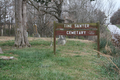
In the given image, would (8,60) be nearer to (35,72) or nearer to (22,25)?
(35,72)

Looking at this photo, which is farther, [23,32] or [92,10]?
[92,10]

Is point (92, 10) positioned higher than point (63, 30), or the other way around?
point (92, 10)

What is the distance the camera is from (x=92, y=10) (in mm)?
22266

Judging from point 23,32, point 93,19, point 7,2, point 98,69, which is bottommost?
point 98,69

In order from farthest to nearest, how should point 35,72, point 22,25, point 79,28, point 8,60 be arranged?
point 22,25
point 79,28
point 8,60
point 35,72

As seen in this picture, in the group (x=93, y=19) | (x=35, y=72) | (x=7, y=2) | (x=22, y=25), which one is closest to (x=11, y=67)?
(x=35, y=72)

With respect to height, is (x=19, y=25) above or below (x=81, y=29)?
above

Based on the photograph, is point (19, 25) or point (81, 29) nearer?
point (81, 29)

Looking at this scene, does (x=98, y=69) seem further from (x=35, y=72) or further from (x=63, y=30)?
(x=63, y=30)

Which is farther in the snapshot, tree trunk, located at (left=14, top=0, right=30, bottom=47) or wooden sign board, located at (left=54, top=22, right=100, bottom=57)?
tree trunk, located at (left=14, top=0, right=30, bottom=47)

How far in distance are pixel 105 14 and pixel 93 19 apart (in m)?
2.43

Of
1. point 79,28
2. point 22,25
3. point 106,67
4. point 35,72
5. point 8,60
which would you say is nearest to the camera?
point 35,72

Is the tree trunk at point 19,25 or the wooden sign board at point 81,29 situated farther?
the tree trunk at point 19,25

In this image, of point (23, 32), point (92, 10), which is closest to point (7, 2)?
point (92, 10)
